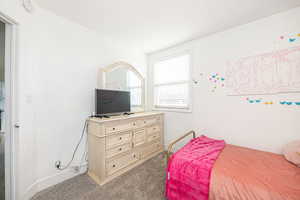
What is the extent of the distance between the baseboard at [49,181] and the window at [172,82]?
2.17 meters

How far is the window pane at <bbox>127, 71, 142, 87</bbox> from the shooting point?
266 centimetres

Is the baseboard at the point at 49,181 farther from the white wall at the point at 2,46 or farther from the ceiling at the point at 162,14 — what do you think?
the ceiling at the point at 162,14

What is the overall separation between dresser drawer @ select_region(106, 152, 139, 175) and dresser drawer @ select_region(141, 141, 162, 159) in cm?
19

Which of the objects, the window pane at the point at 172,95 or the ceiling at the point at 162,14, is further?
the window pane at the point at 172,95

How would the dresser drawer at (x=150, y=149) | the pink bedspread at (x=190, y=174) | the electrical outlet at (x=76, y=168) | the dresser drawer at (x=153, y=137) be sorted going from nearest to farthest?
the pink bedspread at (x=190, y=174) < the electrical outlet at (x=76, y=168) < the dresser drawer at (x=150, y=149) < the dresser drawer at (x=153, y=137)

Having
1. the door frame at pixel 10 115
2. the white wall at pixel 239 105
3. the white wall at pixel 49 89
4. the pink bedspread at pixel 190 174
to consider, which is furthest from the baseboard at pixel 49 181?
the white wall at pixel 239 105

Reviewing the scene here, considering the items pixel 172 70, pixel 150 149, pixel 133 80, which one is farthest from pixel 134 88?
pixel 150 149

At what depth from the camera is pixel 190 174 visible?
126 cm

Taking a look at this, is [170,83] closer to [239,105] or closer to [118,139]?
[239,105]

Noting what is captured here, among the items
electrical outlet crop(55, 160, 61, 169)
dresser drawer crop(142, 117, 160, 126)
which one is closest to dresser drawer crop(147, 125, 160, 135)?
dresser drawer crop(142, 117, 160, 126)

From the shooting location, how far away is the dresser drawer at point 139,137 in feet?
6.97

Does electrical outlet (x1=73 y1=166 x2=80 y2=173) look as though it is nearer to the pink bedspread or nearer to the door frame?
the door frame

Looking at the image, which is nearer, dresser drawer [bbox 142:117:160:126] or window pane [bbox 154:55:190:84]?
dresser drawer [bbox 142:117:160:126]

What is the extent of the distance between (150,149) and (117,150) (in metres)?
0.86
